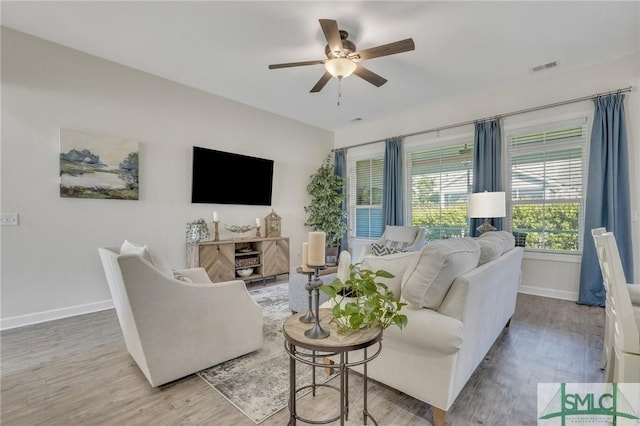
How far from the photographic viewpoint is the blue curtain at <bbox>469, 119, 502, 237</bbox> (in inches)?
164

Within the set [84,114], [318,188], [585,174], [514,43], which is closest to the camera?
[514,43]

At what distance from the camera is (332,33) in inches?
94.3

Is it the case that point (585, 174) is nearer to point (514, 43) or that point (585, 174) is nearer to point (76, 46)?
point (514, 43)

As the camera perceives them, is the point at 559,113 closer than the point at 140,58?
No

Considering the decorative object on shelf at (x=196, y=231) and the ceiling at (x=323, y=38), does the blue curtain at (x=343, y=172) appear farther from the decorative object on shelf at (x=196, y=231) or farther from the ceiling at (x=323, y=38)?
the decorative object on shelf at (x=196, y=231)

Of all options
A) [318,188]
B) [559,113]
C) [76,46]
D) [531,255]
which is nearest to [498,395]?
[531,255]

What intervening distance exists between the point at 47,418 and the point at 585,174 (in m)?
5.55

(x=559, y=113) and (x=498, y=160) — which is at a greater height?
(x=559, y=113)

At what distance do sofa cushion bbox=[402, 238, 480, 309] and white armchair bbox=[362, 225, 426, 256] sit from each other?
2.60m

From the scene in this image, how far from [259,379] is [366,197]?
4550 mm

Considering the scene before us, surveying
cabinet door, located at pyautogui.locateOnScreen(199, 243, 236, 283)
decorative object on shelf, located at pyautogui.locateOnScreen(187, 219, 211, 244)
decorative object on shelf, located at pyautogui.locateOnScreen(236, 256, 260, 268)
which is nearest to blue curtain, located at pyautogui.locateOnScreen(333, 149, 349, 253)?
decorative object on shelf, located at pyautogui.locateOnScreen(236, 256, 260, 268)

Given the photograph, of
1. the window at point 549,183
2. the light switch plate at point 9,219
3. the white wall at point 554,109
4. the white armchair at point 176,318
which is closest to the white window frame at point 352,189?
the white wall at point 554,109

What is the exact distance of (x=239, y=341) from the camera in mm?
2188

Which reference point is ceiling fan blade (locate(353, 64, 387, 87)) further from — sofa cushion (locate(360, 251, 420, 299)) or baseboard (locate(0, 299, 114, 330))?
baseboard (locate(0, 299, 114, 330))
